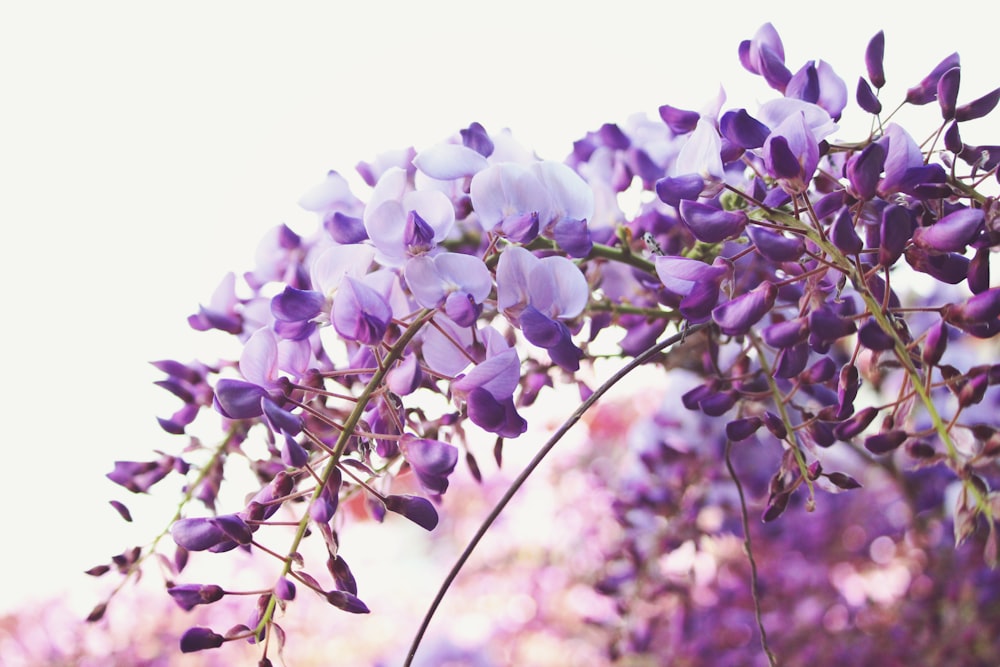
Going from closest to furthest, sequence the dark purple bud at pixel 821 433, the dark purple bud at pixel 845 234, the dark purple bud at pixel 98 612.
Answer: the dark purple bud at pixel 845 234, the dark purple bud at pixel 821 433, the dark purple bud at pixel 98 612

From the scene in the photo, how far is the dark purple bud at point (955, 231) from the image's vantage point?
13.2 inches

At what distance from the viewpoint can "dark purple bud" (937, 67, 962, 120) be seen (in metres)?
0.42

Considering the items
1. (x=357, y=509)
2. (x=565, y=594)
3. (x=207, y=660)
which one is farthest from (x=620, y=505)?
(x=357, y=509)

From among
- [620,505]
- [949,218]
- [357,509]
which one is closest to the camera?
[949,218]

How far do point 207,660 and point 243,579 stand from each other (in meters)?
0.36

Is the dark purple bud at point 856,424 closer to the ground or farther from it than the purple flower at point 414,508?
farther from it

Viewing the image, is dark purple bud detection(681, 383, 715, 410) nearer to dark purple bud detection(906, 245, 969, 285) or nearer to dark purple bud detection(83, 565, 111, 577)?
dark purple bud detection(906, 245, 969, 285)

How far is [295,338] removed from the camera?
404 millimetres

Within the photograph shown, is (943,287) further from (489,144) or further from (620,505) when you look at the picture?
(489,144)

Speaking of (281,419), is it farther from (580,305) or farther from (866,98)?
(866,98)

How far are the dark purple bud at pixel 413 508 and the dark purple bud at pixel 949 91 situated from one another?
0.32 metres

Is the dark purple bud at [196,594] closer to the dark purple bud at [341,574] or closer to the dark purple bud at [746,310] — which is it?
the dark purple bud at [341,574]

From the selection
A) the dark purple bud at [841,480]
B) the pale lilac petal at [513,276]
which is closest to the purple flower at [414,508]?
the pale lilac petal at [513,276]

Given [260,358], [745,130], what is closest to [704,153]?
[745,130]
